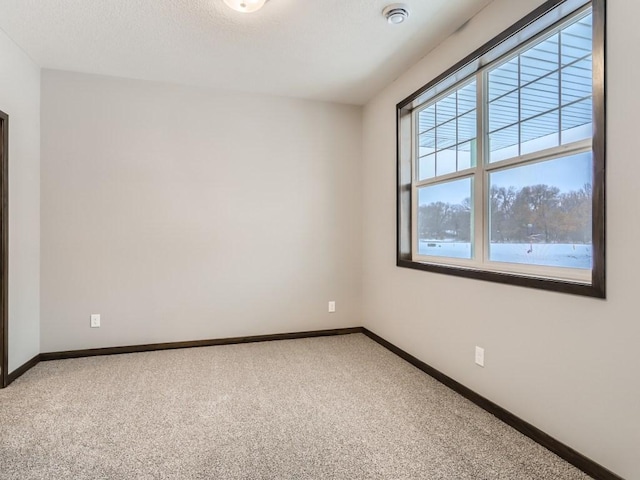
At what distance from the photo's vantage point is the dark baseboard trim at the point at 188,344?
3.38 metres

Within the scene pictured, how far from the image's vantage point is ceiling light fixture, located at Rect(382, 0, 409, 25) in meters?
2.37

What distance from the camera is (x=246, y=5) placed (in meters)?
2.31

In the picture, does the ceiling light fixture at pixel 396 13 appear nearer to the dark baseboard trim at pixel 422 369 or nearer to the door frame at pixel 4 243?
the dark baseboard trim at pixel 422 369

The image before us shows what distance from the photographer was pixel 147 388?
107 inches

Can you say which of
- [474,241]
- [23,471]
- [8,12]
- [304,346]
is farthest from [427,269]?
[8,12]

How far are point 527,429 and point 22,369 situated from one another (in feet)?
12.3

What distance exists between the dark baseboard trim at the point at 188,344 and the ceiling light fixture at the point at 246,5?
2980 mm

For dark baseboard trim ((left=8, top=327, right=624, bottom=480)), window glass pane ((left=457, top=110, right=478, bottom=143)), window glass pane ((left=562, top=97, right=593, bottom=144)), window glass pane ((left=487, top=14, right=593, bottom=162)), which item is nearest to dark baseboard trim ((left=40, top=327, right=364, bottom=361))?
dark baseboard trim ((left=8, top=327, right=624, bottom=480))

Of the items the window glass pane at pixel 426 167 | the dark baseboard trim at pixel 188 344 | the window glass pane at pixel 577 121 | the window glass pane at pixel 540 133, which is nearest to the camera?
the window glass pane at pixel 577 121

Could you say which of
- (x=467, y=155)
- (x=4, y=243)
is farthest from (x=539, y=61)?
(x=4, y=243)

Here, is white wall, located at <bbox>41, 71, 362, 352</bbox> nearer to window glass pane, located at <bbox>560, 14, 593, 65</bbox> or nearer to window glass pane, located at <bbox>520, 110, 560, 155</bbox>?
window glass pane, located at <bbox>520, 110, 560, 155</bbox>

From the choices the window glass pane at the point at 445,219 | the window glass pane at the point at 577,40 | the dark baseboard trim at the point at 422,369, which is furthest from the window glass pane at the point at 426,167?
the dark baseboard trim at the point at 422,369

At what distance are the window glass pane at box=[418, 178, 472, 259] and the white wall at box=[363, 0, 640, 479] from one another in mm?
267

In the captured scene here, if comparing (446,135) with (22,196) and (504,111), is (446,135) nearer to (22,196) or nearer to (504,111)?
(504,111)
